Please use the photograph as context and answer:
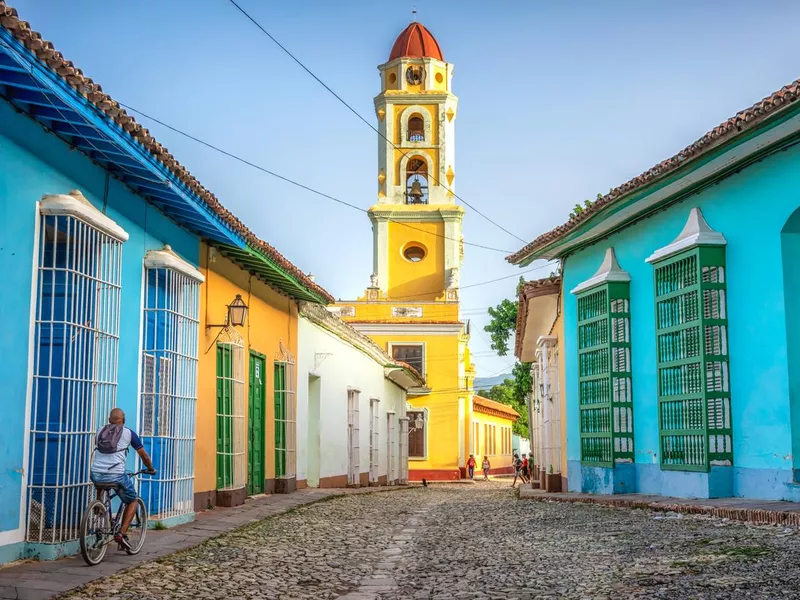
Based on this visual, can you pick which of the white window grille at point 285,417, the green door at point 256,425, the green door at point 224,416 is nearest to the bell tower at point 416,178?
the white window grille at point 285,417

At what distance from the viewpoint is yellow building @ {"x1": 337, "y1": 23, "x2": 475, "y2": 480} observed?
128 ft

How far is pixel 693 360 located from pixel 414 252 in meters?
28.6

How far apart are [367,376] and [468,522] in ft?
47.0

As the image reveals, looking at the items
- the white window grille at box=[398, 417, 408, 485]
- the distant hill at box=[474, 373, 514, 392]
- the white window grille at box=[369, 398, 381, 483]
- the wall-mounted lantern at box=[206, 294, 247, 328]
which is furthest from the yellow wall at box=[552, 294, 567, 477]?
the distant hill at box=[474, 373, 514, 392]

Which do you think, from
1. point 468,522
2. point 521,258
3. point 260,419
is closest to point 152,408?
point 468,522

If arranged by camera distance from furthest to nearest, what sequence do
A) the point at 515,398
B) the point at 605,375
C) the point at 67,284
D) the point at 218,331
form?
1. the point at 515,398
2. the point at 605,375
3. the point at 218,331
4. the point at 67,284

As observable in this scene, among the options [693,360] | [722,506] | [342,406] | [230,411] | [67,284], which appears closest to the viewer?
[67,284]

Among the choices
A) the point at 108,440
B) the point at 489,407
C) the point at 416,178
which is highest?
the point at 416,178

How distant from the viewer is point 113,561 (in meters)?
7.83

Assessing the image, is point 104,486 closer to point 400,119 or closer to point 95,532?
point 95,532

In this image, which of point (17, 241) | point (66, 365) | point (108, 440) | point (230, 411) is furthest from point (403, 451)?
point (17, 241)

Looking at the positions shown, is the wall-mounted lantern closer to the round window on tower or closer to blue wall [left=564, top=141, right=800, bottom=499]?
blue wall [left=564, top=141, right=800, bottom=499]

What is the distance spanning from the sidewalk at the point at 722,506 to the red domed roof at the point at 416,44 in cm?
2813

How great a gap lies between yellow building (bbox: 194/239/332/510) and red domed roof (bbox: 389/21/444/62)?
23075 mm
